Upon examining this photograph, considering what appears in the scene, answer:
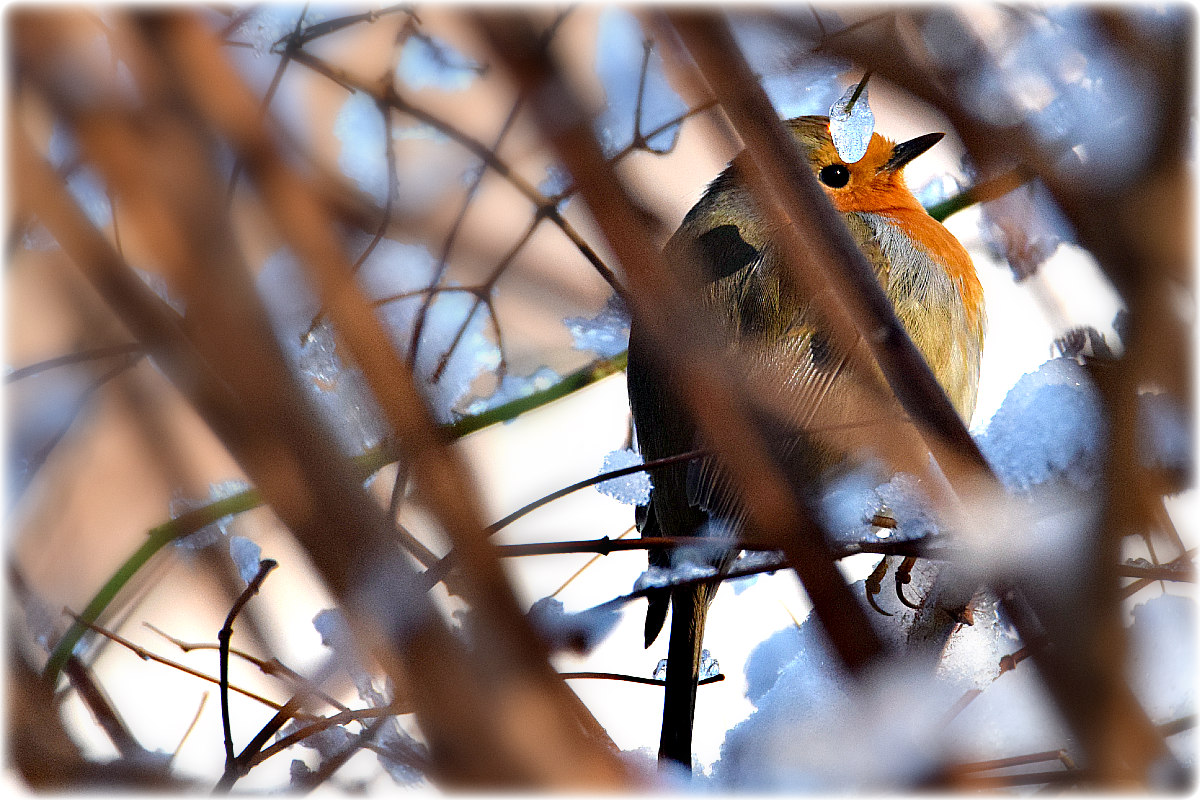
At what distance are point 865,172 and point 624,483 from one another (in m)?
0.55

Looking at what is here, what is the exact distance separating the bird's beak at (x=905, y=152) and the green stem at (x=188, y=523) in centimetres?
42

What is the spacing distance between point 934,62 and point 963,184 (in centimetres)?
18

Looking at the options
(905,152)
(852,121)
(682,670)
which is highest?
(905,152)

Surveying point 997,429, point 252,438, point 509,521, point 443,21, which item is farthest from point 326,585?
point 443,21

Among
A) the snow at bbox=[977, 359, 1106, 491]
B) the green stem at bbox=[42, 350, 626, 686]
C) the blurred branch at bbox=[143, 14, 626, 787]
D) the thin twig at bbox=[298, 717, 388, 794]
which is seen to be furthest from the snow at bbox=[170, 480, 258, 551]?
the snow at bbox=[977, 359, 1106, 491]

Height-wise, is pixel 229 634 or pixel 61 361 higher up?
pixel 61 361

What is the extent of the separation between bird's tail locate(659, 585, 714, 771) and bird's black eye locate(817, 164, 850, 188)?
510 mm

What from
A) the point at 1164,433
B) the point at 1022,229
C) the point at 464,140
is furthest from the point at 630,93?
the point at 1164,433

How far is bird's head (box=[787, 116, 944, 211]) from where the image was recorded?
0.90 meters

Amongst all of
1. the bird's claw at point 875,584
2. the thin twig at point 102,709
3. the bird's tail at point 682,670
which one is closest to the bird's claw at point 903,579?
the bird's claw at point 875,584

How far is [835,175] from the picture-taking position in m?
0.95

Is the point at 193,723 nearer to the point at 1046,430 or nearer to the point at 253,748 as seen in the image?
the point at 253,748

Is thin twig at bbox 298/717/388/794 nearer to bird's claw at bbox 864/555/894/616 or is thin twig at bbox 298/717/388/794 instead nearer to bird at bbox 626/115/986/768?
bird at bbox 626/115/986/768

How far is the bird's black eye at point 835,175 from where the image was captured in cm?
94
